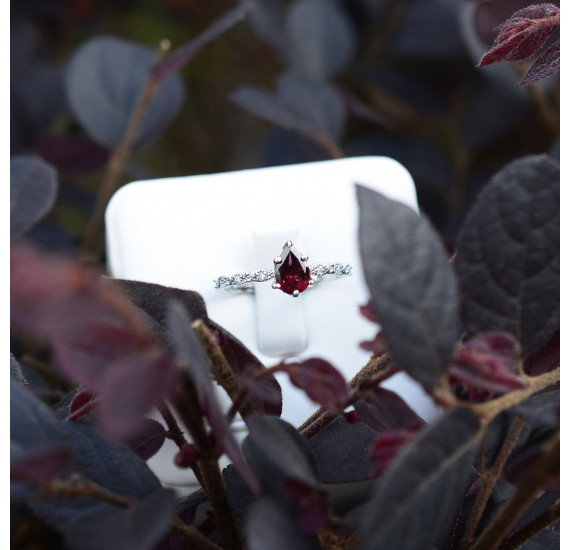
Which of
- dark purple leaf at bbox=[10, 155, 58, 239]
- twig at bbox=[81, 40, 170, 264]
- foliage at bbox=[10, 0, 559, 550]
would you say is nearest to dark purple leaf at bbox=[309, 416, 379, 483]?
foliage at bbox=[10, 0, 559, 550]

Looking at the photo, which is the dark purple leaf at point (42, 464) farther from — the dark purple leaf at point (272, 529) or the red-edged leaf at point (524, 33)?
the red-edged leaf at point (524, 33)

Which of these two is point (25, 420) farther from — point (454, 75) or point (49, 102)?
point (454, 75)

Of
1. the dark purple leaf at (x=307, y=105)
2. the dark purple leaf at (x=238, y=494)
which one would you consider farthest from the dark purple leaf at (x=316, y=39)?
the dark purple leaf at (x=238, y=494)

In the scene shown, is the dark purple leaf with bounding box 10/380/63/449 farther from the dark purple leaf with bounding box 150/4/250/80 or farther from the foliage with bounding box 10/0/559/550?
the dark purple leaf with bounding box 150/4/250/80

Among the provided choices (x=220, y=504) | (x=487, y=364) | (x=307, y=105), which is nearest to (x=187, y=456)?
(x=220, y=504)

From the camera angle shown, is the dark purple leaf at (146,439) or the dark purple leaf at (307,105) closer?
the dark purple leaf at (146,439)
